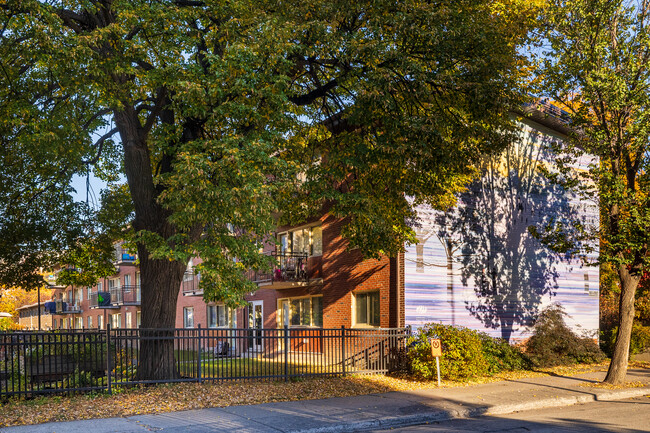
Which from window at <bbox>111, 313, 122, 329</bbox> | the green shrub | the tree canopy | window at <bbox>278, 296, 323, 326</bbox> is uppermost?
the tree canopy

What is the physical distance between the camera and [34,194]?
17891 millimetres

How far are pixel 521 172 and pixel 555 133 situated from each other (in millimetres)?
2622

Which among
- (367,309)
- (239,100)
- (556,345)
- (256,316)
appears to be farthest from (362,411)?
(256,316)

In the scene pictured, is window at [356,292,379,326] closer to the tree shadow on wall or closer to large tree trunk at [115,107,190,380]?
the tree shadow on wall

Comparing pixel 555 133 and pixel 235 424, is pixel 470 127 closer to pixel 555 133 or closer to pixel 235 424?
pixel 235 424

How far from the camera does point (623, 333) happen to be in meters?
16.2

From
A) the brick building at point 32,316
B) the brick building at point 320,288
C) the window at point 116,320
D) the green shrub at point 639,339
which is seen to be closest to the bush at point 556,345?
the green shrub at point 639,339

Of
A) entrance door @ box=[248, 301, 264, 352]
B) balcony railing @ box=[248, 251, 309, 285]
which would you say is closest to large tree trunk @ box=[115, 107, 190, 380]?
balcony railing @ box=[248, 251, 309, 285]

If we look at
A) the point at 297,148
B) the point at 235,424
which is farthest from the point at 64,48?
the point at 235,424

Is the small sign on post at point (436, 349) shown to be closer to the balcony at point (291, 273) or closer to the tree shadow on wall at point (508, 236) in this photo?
the tree shadow on wall at point (508, 236)

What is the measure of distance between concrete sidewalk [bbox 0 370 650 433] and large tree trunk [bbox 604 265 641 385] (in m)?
0.71

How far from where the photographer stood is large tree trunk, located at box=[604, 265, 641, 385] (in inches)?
626

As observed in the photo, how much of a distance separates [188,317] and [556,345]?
26299 mm

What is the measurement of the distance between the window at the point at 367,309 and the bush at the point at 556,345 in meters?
5.40
